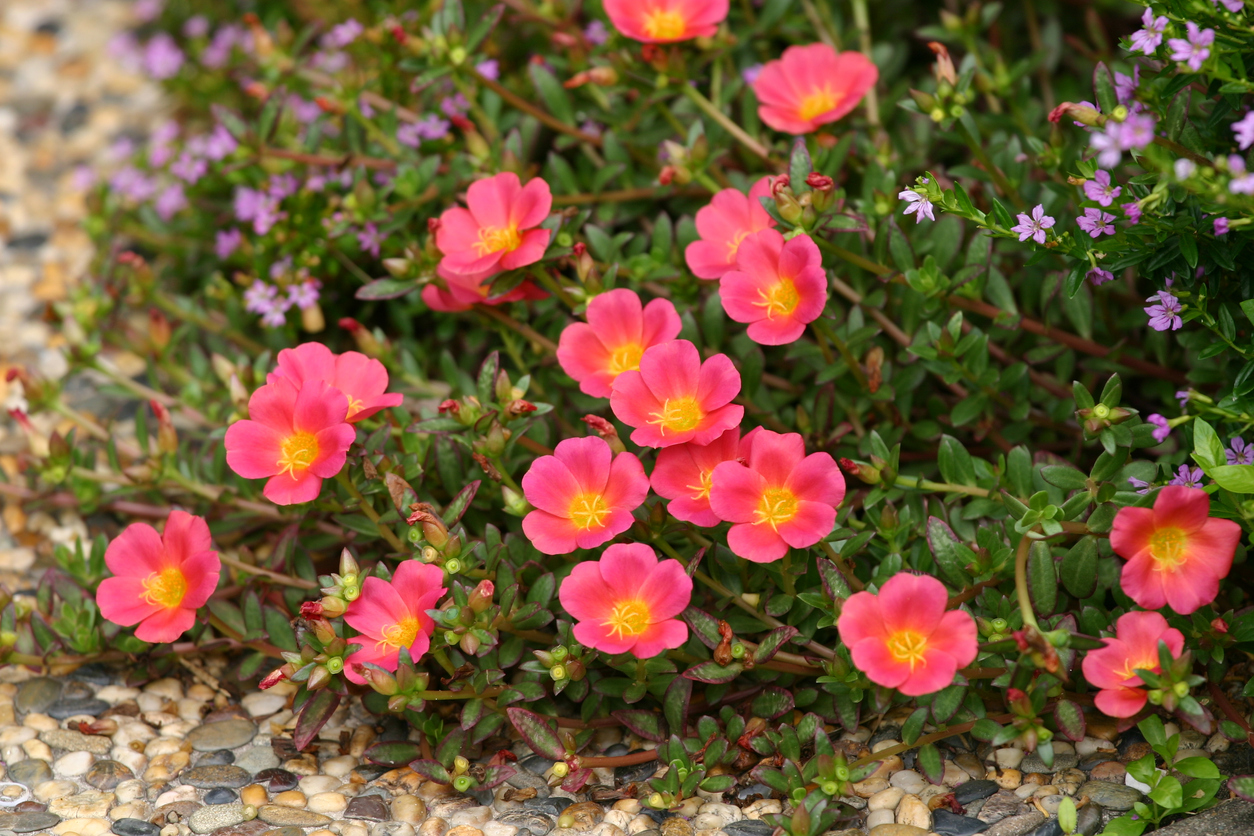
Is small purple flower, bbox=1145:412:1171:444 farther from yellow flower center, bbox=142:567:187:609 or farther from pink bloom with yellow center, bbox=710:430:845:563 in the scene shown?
yellow flower center, bbox=142:567:187:609

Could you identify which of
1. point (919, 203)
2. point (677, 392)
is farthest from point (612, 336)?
point (919, 203)

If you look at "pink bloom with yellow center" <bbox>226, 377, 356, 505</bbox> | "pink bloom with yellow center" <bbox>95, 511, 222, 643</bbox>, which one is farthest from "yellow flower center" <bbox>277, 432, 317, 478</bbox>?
"pink bloom with yellow center" <bbox>95, 511, 222, 643</bbox>

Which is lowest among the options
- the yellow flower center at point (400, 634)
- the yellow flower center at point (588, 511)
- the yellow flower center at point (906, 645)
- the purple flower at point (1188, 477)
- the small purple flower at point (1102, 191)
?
the purple flower at point (1188, 477)

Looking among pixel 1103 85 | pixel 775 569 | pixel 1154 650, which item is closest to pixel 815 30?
pixel 1103 85

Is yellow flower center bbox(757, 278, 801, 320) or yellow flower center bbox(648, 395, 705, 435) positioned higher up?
yellow flower center bbox(757, 278, 801, 320)

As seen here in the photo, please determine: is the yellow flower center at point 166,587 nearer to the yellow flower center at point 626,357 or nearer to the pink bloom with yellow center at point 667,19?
the yellow flower center at point 626,357

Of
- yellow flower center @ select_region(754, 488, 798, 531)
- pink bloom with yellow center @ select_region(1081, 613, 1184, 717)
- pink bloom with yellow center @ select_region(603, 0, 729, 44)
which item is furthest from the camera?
pink bloom with yellow center @ select_region(603, 0, 729, 44)

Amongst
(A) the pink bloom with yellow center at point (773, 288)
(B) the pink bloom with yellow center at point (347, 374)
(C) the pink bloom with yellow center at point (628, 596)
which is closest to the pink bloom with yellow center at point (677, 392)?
(A) the pink bloom with yellow center at point (773, 288)

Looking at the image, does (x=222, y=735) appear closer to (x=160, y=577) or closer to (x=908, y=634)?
(x=160, y=577)

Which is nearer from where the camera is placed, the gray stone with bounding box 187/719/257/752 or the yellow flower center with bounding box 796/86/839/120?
the gray stone with bounding box 187/719/257/752
